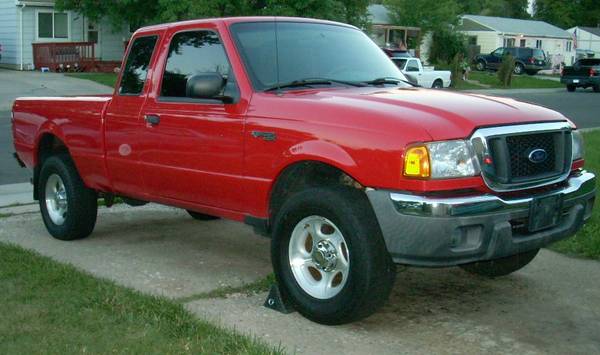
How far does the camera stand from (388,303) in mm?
5328

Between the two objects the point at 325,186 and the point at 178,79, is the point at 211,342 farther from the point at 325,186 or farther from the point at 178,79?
the point at 178,79

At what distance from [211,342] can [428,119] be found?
175 centimetres

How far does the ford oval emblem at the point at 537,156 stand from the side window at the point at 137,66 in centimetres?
314

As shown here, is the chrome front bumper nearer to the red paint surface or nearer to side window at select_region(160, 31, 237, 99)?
the red paint surface

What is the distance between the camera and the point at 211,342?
4.32 metres

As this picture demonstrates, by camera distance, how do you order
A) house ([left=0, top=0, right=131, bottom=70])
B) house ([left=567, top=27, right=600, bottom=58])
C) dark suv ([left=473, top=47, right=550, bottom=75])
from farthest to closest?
house ([left=567, top=27, right=600, bottom=58])
dark suv ([left=473, top=47, right=550, bottom=75])
house ([left=0, top=0, right=131, bottom=70])

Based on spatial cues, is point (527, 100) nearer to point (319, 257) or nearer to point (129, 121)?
point (129, 121)

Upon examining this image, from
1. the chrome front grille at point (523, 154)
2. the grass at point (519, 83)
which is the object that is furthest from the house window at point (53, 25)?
the chrome front grille at point (523, 154)

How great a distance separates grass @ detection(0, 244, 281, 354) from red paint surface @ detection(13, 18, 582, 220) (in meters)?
0.91

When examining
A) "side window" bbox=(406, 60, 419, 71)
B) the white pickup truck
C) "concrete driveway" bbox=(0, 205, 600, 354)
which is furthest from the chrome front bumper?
"side window" bbox=(406, 60, 419, 71)

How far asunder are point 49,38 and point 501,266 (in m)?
30.0

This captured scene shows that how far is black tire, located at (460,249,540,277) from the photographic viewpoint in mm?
5812

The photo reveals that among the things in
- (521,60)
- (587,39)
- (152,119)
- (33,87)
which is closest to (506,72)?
(521,60)

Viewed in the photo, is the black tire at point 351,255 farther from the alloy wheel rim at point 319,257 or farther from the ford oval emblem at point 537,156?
the ford oval emblem at point 537,156
